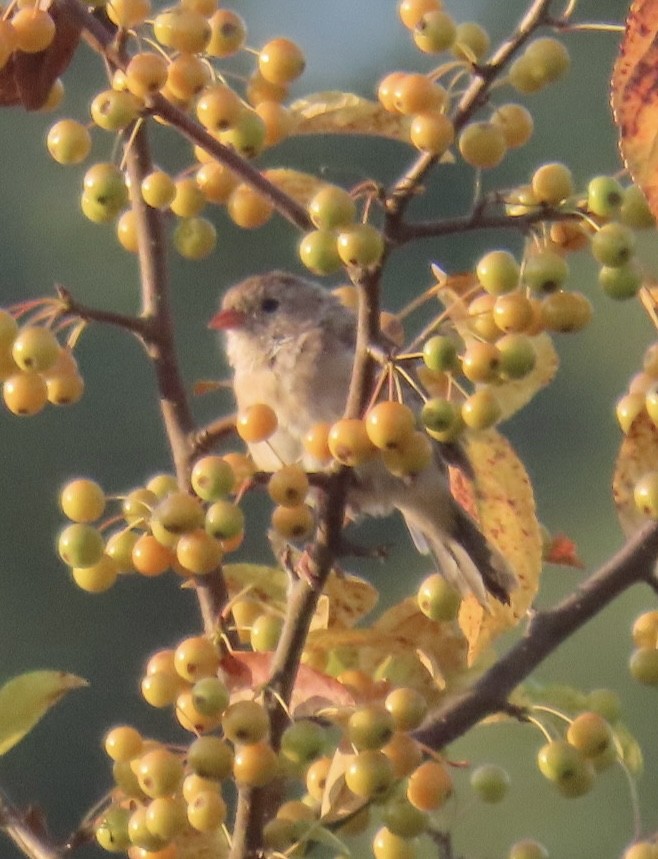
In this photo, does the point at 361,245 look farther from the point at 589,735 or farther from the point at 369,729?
the point at 589,735

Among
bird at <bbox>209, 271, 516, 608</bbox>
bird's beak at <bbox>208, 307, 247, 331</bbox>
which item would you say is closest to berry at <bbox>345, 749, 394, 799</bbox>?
bird at <bbox>209, 271, 516, 608</bbox>

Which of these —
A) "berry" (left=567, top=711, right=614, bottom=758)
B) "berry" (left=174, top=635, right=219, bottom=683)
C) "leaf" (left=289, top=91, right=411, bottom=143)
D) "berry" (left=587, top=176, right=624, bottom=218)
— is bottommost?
"berry" (left=567, top=711, right=614, bottom=758)

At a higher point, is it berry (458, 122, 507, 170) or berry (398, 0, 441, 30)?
berry (398, 0, 441, 30)

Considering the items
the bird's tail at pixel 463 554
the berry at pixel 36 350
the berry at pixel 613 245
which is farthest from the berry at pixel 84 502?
the bird's tail at pixel 463 554

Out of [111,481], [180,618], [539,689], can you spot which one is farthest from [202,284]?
[539,689]

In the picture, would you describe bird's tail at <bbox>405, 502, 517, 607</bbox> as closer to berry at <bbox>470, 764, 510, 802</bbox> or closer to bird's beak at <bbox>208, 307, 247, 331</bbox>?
berry at <bbox>470, 764, 510, 802</bbox>

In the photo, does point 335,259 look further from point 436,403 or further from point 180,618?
point 180,618

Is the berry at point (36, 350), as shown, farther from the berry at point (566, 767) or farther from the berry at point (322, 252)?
the berry at point (566, 767)
